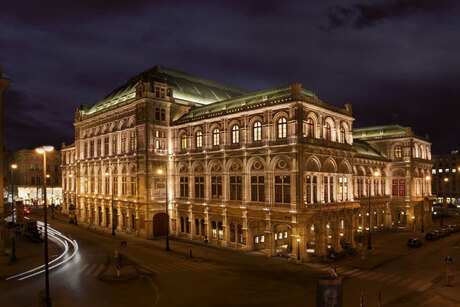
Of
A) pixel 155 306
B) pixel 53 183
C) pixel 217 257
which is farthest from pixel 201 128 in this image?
pixel 53 183

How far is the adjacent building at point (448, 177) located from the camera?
110 m

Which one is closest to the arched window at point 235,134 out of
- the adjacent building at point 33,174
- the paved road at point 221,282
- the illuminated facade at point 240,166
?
the illuminated facade at point 240,166

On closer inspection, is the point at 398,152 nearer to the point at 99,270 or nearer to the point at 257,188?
the point at 257,188

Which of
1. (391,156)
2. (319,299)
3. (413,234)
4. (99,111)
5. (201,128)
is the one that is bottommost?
(413,234)

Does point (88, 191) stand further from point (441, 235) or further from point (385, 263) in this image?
point (441, 235)

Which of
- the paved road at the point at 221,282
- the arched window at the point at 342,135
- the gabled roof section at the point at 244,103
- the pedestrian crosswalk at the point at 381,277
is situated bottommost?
the pedestrian crosswalk at the point at 381,277

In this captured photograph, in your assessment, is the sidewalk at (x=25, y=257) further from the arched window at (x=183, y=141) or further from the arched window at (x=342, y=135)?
the arched window at (x=342, y=135)

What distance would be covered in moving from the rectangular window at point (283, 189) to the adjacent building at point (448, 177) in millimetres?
92367

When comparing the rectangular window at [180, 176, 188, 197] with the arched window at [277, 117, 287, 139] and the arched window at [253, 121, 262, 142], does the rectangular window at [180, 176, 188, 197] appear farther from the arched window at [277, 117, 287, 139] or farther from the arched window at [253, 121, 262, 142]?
the arched window at [277, 117, 287, 139]

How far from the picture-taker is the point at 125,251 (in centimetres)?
4162

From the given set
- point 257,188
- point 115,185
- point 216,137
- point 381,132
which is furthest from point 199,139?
point 381,132

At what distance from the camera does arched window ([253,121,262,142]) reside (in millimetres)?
41678

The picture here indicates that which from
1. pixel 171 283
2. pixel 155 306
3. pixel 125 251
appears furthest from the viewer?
pixel 125 251

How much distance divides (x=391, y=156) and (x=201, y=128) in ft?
126
